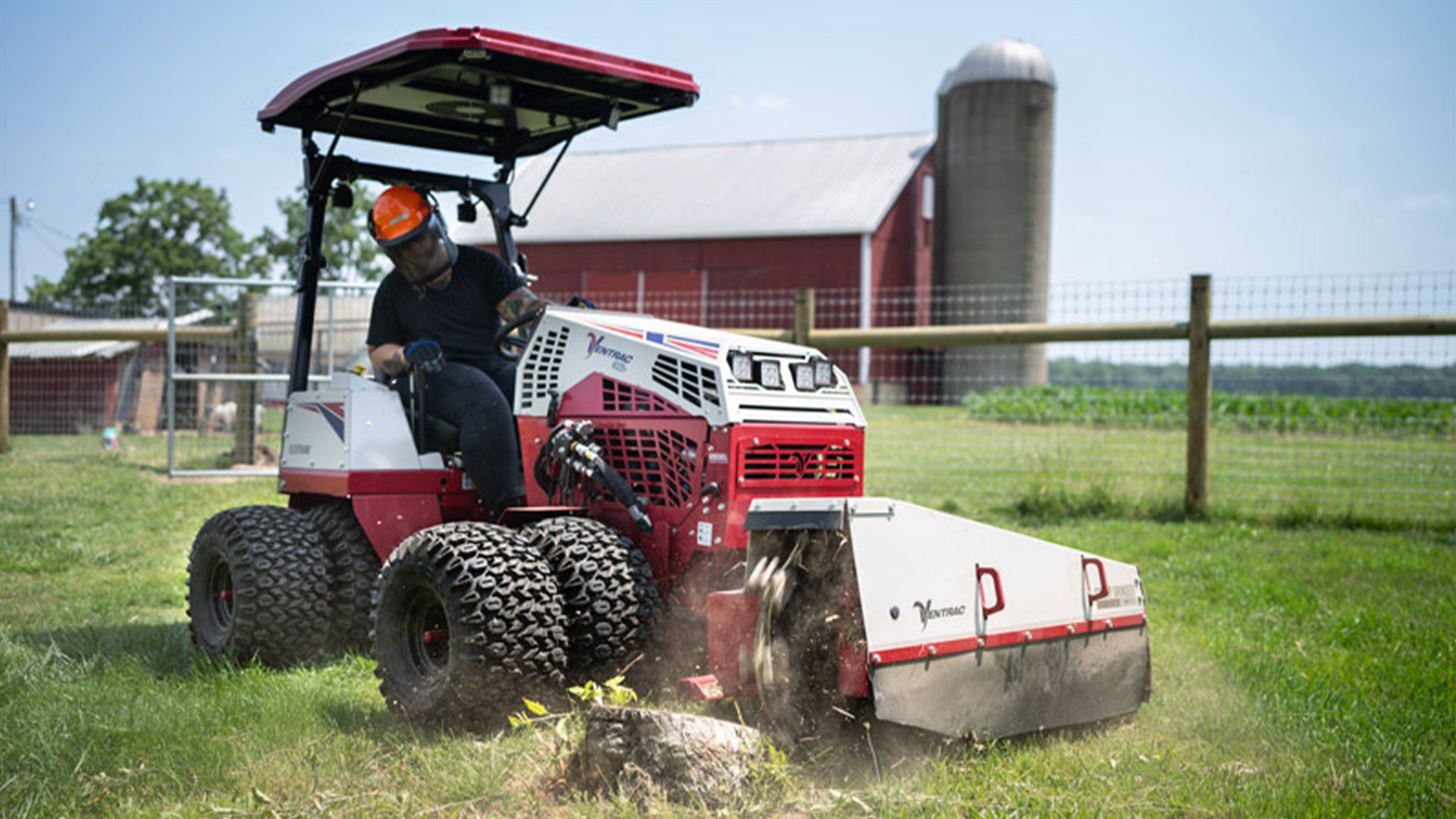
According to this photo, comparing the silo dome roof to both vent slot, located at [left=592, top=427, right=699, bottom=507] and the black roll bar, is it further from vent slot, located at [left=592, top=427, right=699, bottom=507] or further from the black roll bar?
vent slot, located at [left=592, top=427, right=699, bottom=507]

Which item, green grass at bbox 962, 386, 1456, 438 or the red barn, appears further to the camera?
the red barn

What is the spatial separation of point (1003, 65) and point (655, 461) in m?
25.8

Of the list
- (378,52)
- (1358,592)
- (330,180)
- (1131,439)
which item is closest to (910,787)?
(378,52)

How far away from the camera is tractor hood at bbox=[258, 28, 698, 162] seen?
4.70 m

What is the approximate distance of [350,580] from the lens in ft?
17.0

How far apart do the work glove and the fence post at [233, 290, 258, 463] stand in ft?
25.0

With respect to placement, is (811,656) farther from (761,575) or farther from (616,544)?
(616,544)

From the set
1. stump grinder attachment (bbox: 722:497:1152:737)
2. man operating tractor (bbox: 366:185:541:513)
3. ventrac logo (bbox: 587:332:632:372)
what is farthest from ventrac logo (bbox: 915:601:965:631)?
man operating tractor (bbox: 366:185:541:513)

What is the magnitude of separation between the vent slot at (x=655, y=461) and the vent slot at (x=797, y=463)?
0.65 feet

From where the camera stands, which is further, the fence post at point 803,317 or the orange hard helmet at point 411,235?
the fence post at point 803,317

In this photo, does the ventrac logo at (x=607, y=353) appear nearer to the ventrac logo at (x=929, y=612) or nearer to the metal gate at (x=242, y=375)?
the ventrac logo at (x=929, y=612)

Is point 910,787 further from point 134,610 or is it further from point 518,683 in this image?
point 134,610

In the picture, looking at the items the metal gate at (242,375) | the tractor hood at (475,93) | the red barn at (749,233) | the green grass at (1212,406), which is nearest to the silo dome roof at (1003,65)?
the red barn at (749,233)

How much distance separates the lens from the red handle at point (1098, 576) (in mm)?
4277
